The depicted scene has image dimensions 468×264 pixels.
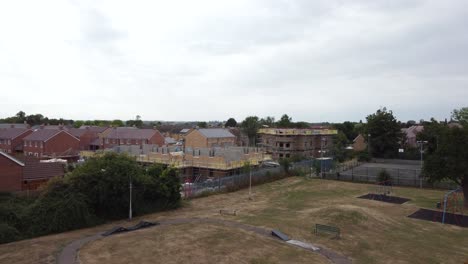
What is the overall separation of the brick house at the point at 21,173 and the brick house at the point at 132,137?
151 feet

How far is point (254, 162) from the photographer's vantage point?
5653cm

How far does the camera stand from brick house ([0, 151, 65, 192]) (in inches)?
1292

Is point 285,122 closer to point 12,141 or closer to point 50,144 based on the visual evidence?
point 50,144

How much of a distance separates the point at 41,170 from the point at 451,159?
1734 inches

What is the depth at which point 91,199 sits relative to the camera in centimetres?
2670

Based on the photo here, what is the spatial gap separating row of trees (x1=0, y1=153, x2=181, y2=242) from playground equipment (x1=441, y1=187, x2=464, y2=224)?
2534cm

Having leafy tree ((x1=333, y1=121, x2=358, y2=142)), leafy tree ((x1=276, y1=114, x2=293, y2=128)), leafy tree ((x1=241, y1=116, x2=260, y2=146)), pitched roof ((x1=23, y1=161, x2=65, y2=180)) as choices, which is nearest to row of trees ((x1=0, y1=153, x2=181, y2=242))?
pitched roof ((x1=23, y1=161, x2=65, y2=180))

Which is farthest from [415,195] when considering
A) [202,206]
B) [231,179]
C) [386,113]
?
[386,113]

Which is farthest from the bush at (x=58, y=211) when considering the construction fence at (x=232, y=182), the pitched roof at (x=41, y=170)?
the construction fence at (x=232, y=182)

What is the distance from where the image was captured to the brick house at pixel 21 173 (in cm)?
3281

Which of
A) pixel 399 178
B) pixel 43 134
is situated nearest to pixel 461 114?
pixel 399 178

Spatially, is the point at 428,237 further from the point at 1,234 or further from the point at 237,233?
the point at 1,234

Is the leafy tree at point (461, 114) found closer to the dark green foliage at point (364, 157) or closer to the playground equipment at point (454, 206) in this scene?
the dark green foliage at point (364, 157)

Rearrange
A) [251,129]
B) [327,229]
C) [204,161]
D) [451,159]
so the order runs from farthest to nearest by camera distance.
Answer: [251,129] → [204,161] → [451,159] → [327,229]
